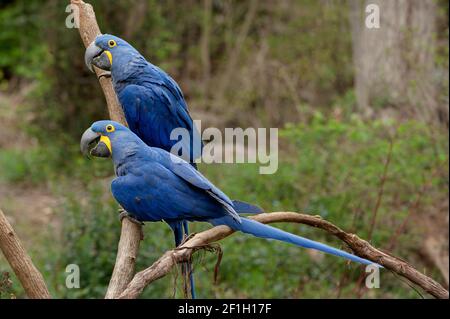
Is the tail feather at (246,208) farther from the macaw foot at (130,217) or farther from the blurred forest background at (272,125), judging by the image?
the blurred forest background at (272,125)

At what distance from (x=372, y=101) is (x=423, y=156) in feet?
4.34

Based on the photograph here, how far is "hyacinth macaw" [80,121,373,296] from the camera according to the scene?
10.4 feet

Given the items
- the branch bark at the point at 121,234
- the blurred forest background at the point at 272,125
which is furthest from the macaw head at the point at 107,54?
the blurred forest background at the point at 272,125

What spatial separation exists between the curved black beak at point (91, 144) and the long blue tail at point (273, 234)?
57 cm

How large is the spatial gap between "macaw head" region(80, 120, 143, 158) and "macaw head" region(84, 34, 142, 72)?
649 millimetres

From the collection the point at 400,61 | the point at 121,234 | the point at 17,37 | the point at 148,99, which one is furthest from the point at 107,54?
the point at 17,37

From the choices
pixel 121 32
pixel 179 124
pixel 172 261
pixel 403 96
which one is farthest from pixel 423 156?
pixel 172 261

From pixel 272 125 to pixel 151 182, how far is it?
639cm

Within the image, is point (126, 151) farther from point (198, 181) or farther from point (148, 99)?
point (148, 99)

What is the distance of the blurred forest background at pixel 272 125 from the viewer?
5.72 metres

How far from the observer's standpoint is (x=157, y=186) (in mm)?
3242

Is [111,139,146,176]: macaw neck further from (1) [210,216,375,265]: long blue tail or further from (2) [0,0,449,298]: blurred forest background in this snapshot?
(2) [0,0,449,298]: blurred forest background

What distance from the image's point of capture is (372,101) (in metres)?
7.43

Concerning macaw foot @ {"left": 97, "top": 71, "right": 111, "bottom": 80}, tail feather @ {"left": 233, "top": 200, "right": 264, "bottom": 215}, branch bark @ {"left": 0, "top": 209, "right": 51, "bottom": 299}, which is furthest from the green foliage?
tail feather @ {"left": 233, "top": 200, "right": 264, "bottom": 215}
